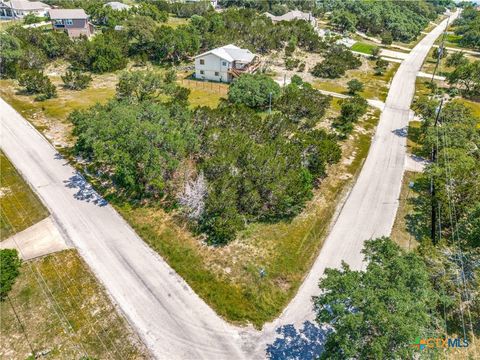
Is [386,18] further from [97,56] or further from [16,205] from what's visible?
[16,205]

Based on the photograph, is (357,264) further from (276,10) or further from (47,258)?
(276,10)

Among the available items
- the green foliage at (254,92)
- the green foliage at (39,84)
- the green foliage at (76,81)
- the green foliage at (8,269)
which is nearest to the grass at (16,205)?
the green foliage at (8,269)

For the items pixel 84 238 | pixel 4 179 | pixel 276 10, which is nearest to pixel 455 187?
pixel 84 238

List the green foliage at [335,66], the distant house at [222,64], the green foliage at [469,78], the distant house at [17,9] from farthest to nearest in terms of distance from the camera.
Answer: the distant house at [17,9] < the green foliage at [335,66] < the distant house at [222,64] < the green foliage at [469,78]

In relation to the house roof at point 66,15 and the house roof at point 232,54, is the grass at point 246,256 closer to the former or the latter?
the house roof at point 232,54

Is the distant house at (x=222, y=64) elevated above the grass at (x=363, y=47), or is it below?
below

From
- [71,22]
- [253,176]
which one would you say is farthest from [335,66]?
[71,22]
